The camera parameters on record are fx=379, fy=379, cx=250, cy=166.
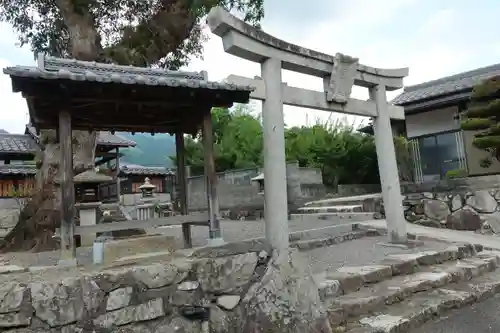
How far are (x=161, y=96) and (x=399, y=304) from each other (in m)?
3.80

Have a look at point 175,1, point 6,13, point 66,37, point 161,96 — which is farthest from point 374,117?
point 6,13

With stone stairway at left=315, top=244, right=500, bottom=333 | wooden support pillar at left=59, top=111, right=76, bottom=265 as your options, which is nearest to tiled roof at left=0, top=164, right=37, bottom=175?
wooden support pillar at left=59, top=111, right=76, bottom=265

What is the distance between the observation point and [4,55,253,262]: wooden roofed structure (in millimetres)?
3904

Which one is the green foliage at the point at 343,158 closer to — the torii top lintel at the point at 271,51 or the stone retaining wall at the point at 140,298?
the torii top lintel at the point at 271,51

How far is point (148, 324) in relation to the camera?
370 centimetres

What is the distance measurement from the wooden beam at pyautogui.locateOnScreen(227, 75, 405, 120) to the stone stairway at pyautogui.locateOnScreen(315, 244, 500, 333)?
2.46 metres

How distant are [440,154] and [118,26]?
1231 cm

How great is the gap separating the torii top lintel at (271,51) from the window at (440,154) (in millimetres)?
8722

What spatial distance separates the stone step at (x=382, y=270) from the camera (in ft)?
14.6

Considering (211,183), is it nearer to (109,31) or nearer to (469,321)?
(469,321)

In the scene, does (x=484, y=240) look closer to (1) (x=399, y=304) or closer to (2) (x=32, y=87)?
(1) (x=399, y=304)

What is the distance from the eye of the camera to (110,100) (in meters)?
4.49

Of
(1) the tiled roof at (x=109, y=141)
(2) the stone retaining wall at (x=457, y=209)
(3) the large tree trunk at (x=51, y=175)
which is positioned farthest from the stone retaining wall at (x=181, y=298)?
(1) the tiled roof at (x=109, y=141)

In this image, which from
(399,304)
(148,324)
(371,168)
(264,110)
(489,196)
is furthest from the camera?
(371,168)
